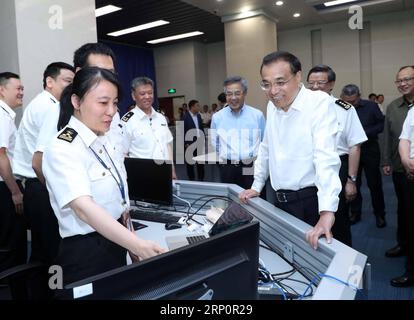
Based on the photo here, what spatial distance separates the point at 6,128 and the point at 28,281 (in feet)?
5.15

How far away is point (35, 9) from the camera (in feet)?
9.95

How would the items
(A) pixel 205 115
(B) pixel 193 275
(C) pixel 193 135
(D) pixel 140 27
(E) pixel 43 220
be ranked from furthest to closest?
(A) pixel 205 115
(D) pixel 140 27
(C) pixel 193 135
(E) pixel 43 220
(B) pixel 193 275

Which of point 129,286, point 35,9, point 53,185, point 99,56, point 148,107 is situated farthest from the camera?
point 35,9

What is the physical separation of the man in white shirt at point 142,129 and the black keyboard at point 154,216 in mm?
644

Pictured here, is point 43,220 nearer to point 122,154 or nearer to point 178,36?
point 122,154

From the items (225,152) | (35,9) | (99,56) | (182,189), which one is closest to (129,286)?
(99,56)

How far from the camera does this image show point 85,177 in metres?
1.07

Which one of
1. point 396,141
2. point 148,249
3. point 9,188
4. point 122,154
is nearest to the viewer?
point 148,249

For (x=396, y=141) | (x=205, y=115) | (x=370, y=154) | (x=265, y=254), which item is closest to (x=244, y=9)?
(x=205, y=115)

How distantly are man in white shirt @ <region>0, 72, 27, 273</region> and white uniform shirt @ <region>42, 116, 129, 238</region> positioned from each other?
1646 millimetres

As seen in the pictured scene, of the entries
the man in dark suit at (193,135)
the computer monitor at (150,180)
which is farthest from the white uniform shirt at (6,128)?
the man in dark suit at (193,135)
